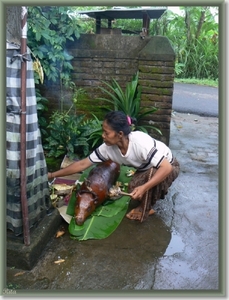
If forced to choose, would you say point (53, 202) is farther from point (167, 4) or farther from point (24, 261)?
point (167, 4)

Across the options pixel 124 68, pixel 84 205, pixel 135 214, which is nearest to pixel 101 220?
pixel 84 205

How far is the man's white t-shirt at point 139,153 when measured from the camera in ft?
10.4

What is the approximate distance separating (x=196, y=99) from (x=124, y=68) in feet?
18.6

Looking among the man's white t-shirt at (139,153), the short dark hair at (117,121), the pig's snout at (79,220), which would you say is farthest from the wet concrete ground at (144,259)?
the short dark hair at (117,121)

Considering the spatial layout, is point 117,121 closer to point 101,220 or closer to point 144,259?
point 101,220

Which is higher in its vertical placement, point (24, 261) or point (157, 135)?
point (157, 135)

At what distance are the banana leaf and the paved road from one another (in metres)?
5.63

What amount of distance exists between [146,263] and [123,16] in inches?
163

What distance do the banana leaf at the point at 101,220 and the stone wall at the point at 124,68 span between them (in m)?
1.88

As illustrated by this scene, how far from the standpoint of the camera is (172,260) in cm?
286

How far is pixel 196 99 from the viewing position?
1017 centimetres

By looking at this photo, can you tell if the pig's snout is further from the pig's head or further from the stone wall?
the stone wall

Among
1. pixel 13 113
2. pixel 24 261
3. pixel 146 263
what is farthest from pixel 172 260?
pixel 13 113

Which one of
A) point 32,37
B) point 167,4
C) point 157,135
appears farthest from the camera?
point 157,135
